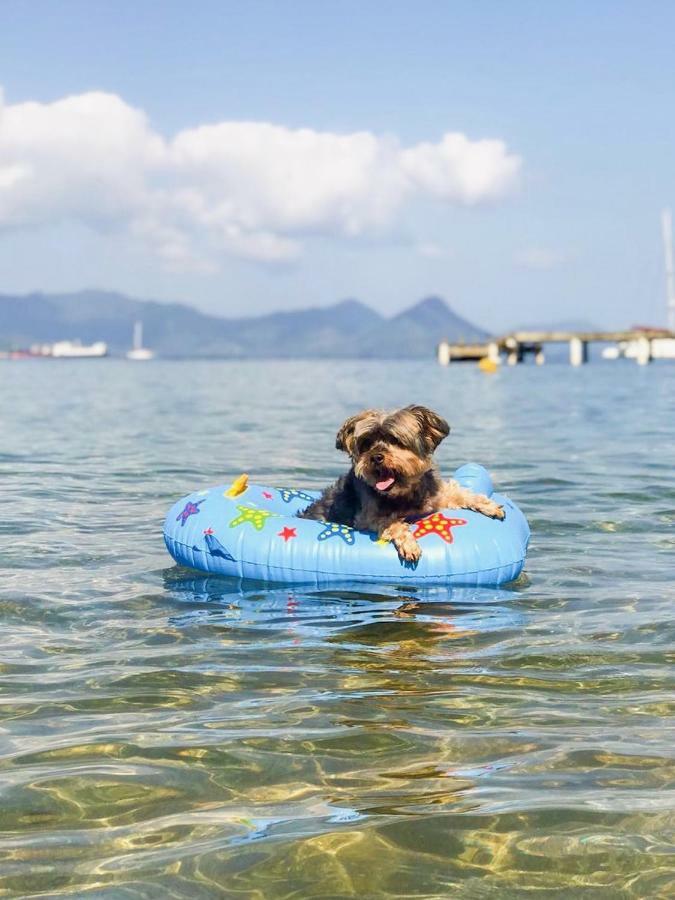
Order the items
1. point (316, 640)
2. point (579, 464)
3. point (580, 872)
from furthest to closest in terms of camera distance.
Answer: point (579, 464)
point (316, 640)
point (580, 872)

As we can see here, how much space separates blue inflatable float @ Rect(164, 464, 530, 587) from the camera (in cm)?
877

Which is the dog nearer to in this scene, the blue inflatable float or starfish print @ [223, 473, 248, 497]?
the blue inflatable float

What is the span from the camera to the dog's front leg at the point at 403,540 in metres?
8.69

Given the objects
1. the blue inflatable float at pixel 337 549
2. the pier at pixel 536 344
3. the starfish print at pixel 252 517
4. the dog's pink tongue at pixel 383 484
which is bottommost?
the blue inflatable float at pixel 337 549

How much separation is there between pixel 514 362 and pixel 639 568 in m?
107

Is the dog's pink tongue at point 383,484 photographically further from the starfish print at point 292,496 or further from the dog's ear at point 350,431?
the starfish print at point 292,496

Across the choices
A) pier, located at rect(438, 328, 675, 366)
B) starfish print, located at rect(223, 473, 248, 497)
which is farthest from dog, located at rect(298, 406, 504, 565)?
pier, located at rect(438, 328, 675, 366)

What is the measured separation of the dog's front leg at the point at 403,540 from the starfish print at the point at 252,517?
3.70 ft

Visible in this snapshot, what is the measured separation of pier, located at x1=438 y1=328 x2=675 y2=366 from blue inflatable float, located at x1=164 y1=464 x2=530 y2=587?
88.4m

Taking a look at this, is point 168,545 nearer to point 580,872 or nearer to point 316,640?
point 316,640

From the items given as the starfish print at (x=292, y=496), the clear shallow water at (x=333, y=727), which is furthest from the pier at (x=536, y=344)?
the clear shallow water at (x=333, y=727)

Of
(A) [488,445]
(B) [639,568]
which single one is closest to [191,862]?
(B) [639,568]

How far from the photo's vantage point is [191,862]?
3.88m

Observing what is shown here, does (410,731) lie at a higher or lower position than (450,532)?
lower
